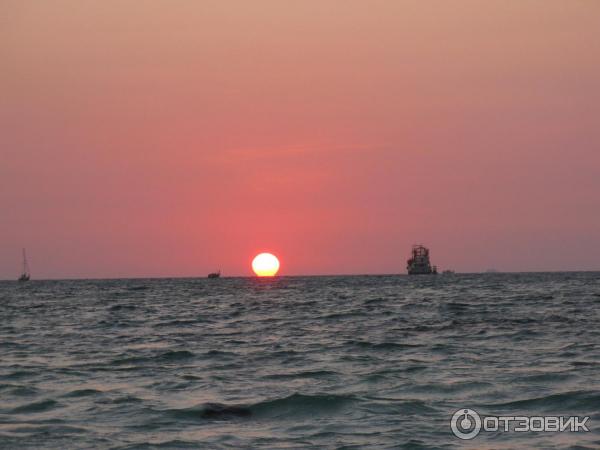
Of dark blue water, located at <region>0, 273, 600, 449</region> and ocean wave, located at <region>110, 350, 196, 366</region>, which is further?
ocean wave, located at <region>110, 350, 196, 366</region>

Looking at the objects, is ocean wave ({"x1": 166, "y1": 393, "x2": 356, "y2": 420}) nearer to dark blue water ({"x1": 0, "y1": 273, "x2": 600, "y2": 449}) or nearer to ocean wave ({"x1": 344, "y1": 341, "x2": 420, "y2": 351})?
dark blue water ({"x1": 0, "y1": 273, "x2": 600, "y2": 449})

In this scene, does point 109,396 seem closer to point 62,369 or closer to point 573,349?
point 62,369

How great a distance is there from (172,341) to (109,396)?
1408 cm

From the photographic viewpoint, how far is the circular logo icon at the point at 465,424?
Answer: 49.4ft

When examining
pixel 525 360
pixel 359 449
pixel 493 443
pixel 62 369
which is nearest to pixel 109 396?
pixel 62 369

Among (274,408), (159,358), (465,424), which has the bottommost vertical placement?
(465,424)

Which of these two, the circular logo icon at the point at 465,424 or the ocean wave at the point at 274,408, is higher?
the ocean wave at the point at 274,408

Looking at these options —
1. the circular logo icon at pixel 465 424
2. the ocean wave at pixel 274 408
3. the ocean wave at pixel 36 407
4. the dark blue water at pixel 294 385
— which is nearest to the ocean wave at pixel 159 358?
the dark blue water at pixel 294 385

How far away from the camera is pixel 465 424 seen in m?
15.8

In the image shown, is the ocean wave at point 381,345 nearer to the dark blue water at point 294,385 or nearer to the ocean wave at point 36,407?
the dark blue water at point 294,385

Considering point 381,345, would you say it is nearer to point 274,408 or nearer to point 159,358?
point 159,358

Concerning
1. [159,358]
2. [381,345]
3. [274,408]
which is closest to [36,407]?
[274,408]

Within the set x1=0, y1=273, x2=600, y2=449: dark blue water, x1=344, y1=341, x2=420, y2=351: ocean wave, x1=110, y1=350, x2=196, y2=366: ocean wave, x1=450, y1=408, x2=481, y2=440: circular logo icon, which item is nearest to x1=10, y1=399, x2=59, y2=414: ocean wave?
x1=0, y1=273, x2=600, y2=449: dark blue water

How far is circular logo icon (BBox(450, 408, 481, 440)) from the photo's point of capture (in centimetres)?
1505
